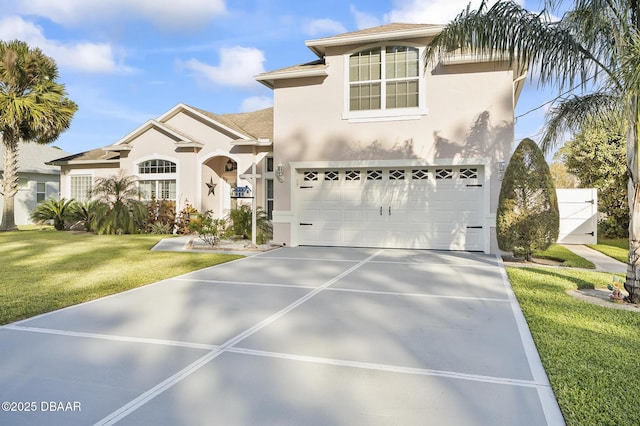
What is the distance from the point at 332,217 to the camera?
12680 mm

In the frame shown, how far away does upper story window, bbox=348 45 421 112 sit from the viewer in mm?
11789

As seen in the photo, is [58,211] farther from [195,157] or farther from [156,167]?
[195,157]

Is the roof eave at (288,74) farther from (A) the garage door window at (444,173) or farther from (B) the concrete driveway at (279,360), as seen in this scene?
(B) the concrete driveway at (279,360)

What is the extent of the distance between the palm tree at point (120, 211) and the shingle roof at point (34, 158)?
34.0 ft

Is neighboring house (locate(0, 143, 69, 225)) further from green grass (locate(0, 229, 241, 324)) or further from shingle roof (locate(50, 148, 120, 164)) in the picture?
green grass (locate(0, 229, 241, 324))

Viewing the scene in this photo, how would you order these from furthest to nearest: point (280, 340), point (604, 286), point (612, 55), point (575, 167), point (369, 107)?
point (575, 167) → point (369, 107) → point (604, 286) → point (612, 55) → point (280, 340)

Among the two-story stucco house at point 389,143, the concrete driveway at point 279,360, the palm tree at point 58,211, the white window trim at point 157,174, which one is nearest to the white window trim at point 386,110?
the two-story stucco house at point 389,143

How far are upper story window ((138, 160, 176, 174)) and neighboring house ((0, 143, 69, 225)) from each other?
10393 millimetres

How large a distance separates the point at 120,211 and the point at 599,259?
1618 cm

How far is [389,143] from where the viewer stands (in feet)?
39.1

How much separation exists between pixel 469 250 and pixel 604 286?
4.64 m

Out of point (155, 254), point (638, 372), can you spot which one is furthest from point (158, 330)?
point (155, 254)

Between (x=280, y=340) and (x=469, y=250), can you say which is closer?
(x=280, y=340)

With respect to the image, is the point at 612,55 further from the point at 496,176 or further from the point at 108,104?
the point at 108,104
